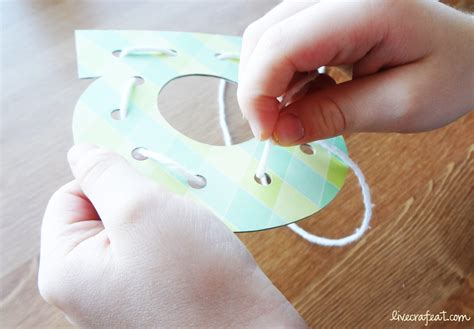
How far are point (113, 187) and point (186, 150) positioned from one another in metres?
0.15

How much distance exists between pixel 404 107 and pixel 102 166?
253 millimetres

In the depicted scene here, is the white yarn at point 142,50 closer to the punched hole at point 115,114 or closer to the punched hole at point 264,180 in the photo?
the punched hole at point 115,114

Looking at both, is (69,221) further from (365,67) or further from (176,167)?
(365,67)

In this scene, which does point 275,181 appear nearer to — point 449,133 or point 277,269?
point 277,269

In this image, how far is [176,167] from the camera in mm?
451

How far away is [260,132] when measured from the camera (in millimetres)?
408

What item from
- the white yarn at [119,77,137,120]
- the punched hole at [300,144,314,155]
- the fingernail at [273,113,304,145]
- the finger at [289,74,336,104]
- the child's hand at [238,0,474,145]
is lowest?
the punched hole at [300,144,314,155]

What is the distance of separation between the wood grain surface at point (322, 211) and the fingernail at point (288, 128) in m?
0.11

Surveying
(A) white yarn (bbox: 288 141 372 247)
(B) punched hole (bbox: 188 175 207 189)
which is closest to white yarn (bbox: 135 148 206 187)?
(B) punched hole (bbox: 188 175 207 189)

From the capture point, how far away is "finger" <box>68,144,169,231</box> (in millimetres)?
328

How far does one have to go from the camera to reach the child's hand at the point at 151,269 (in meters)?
0.31

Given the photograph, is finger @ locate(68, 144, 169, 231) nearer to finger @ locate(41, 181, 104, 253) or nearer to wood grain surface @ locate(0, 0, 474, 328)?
finger @ locate(41, 181, 104, 253)

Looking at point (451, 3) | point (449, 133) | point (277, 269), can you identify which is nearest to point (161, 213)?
point (277, 269)

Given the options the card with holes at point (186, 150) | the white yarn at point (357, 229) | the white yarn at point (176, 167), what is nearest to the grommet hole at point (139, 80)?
the card with holes at point (186, 150)
